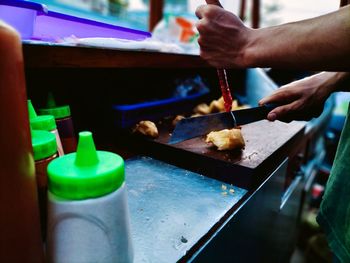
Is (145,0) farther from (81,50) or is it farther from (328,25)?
(328,25)

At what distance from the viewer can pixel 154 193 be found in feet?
2.92

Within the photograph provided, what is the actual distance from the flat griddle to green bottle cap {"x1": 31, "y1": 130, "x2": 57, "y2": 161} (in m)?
0.60

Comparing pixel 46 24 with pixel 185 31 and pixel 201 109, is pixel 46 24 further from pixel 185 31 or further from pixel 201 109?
pixel 185 31

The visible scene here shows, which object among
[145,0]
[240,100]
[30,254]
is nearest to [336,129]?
[240,100]

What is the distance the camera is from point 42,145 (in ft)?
1.83

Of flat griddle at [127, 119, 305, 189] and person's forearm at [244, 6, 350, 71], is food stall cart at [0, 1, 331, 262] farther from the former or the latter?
person's forearm at [244, 6, 350, 71]

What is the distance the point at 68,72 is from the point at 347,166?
4.41ft

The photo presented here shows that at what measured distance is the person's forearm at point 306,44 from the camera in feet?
2.03

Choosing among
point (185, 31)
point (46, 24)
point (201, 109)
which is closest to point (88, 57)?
point (46, 24)

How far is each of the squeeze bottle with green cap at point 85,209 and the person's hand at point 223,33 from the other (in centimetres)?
54

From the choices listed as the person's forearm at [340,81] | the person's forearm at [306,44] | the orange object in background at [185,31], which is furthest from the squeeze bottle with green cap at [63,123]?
the orange object in background at [185,31]

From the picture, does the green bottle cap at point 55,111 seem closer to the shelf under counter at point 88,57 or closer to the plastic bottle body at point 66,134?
the plastic bottle body at point 66,134

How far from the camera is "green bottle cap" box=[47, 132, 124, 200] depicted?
45 cm

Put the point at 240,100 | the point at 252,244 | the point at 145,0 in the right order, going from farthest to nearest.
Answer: the point at 145,0 < the point at 240,100 < the point at 252,244
